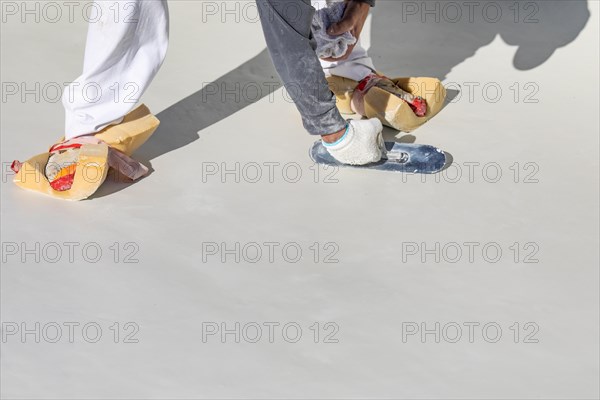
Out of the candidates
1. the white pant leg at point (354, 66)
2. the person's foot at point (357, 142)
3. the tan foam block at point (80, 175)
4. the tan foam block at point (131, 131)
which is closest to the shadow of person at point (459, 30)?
the white pant leg at point (354, 66)

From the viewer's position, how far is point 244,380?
8.43 feet

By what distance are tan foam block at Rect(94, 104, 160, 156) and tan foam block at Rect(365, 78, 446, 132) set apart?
60 centimetres

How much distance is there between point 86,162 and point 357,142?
27.0 inches

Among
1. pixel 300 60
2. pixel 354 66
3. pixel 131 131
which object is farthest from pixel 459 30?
pixel 131 131

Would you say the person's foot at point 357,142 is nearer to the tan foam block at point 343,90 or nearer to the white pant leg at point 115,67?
the tan foam block at point 343,90

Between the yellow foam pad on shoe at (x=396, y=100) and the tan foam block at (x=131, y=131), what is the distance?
0.58 m

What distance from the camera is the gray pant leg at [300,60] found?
120 inches

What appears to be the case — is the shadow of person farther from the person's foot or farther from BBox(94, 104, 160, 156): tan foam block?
BBox(94, 104, 160, 156): tan foam block

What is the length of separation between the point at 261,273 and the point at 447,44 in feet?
4.42

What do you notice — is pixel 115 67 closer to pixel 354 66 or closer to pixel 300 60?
pixel 300 60

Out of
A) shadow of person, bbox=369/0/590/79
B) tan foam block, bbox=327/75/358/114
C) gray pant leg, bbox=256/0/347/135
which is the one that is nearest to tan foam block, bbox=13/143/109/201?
gray pant leg, bbox=256/0/347/135

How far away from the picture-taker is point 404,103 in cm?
344

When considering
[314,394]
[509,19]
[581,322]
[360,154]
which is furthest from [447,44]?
[314,394]

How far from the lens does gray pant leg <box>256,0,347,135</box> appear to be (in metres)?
3.04
